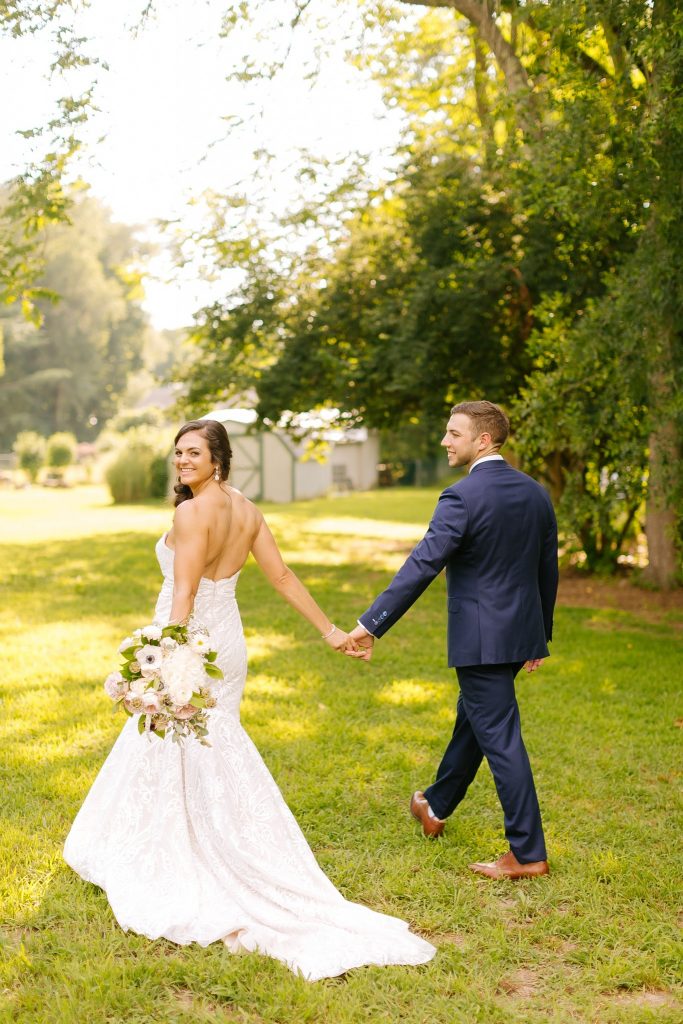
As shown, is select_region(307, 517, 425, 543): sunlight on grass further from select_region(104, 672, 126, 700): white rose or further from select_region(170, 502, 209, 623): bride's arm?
select_region(104, 672, 126, 700): white rose

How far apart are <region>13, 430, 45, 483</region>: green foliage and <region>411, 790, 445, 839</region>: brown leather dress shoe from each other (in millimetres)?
42960

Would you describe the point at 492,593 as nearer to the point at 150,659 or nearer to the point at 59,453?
the point at 150,659

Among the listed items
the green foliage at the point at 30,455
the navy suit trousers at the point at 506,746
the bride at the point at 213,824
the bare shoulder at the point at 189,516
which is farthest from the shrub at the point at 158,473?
the bare shoulder at the point at 189,516

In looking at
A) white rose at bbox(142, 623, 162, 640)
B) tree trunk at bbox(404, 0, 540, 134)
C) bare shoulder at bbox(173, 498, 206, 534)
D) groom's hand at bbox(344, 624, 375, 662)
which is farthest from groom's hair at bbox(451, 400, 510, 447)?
tree trunk at bbox(404, 0, 540, 134)

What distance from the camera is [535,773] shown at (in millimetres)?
6234

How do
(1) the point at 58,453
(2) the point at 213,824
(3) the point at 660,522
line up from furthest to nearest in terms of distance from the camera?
(1) the point at 58,453 → (3) the point at 660,522 → (2) the point at 213,824

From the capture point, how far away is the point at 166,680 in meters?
3.89

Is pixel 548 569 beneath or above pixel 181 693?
above

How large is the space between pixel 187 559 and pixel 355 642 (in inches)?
38.4

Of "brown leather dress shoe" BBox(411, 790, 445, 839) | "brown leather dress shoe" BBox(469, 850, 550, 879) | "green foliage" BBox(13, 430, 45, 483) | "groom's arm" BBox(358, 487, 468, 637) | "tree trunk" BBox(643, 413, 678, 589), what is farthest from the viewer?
"green foliage" BBox(13, 430, 45, 483)

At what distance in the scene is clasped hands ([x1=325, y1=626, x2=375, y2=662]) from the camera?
181 inches

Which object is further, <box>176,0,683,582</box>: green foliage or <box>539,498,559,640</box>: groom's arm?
<box>176,0,683,582</box>: green foliage

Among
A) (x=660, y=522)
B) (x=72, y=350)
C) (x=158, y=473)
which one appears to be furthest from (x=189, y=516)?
(x=72, y=350)

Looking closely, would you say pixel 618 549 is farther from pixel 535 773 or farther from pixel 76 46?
pixel 76 46
